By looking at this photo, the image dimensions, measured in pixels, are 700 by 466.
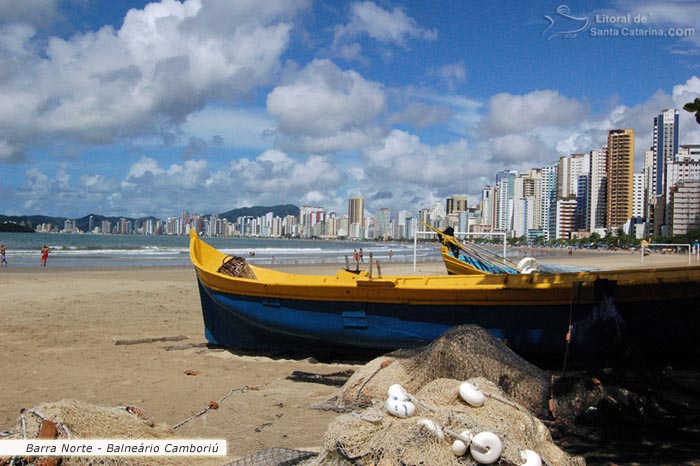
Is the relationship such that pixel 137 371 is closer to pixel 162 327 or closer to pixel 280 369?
pixel 280 369

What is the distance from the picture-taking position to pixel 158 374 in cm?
751

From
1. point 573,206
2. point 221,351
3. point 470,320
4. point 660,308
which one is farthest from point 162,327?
point 573,206

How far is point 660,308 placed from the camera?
22.0 ft

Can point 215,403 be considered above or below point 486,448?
below

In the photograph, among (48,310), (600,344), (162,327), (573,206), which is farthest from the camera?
(573,206)

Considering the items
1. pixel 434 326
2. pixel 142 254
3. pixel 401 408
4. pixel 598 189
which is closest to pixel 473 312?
pixel 434 326

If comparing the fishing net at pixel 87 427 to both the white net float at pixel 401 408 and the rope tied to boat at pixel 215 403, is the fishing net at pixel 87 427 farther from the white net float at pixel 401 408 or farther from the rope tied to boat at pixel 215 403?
the white net float at pixel 401 408

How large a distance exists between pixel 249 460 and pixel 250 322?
5.43 metres

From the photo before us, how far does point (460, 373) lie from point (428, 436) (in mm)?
2140

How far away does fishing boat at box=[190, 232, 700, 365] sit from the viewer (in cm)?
666

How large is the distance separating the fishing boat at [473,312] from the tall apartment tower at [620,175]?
13753 centimetres

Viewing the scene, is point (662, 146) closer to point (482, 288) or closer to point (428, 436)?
point (482, 288)

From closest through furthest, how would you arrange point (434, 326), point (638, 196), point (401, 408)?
point (401, 408) → point (434, 326) → point (638, 196)

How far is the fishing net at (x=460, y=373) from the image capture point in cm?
541
